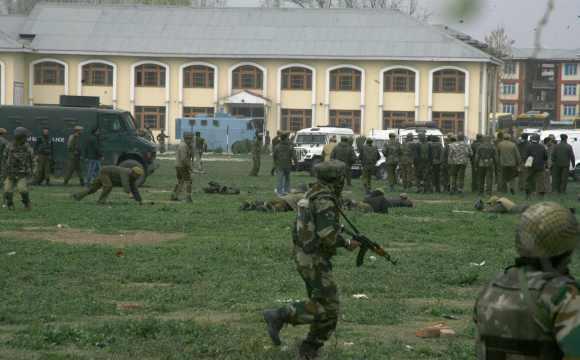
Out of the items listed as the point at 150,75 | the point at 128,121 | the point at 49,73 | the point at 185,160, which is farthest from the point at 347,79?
the point at 185,160

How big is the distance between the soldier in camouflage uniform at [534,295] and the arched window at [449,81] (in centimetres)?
6186

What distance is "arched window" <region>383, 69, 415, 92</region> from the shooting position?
216 ft

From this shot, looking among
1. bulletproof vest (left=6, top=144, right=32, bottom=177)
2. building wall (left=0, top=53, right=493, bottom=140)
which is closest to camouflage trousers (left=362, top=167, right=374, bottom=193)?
bulletproof vest (left=6, top=144, right=32, bottom=177)

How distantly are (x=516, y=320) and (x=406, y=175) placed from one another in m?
26.7

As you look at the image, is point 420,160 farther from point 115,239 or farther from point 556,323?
point 556,323

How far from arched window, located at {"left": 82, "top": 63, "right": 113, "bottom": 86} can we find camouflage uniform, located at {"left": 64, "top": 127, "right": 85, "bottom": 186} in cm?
3829

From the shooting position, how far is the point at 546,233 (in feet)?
14.2

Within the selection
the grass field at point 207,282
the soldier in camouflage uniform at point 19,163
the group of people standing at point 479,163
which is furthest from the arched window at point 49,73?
the soldier in camouflage uniform at point 19,163

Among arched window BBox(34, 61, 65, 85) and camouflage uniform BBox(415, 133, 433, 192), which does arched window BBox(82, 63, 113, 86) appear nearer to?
arched window BBox(34, 61, 65, 85)

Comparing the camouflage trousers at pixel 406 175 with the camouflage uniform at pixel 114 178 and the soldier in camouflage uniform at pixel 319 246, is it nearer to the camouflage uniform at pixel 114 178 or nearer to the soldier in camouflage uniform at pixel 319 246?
the camouflage uniform at pixel 114 178

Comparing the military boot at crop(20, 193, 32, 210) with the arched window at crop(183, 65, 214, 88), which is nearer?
the military boot at crop(20, 193, 32, 210)

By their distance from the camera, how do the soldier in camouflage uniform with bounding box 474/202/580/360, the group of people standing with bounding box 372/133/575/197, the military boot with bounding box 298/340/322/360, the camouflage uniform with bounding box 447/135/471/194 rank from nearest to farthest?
1. the soldier in camouflage uniform with bounding box 474/202/580/360
2. the military boot with bounding box 298/340/322/360
3. the group of people standing with bounding box 372/133/575/197
4. the camouflage uniform with bounding box 447/135/471/194

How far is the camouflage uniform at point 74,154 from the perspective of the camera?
2949cm

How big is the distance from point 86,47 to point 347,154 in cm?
4023
